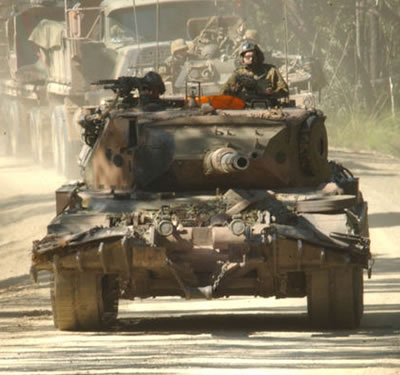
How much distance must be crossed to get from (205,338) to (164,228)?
0.91 meters

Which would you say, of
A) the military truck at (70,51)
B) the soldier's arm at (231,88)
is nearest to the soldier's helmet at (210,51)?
the military truck at (70,51)

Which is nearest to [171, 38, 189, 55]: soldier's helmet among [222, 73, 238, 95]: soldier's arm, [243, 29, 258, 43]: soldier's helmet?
[243, 29, 258, 43]: soldier's helmet

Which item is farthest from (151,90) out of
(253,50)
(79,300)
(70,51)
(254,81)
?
(70,51)

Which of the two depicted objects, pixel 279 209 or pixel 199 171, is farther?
pixel 199 171

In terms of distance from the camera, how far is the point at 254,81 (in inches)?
546

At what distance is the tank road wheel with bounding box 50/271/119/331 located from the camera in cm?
1130

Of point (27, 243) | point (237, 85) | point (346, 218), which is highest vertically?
point (237, 85)

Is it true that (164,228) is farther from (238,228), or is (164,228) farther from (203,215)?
(203,215)

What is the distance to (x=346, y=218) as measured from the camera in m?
11.4

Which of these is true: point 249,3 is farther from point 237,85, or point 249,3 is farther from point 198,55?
point 237,85

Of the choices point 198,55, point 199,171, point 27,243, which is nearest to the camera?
point 199,171

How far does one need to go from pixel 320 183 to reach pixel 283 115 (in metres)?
0.70

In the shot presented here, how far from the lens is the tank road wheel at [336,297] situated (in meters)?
11.2

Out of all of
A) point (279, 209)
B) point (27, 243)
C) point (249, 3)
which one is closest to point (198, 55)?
point (27, 243)
